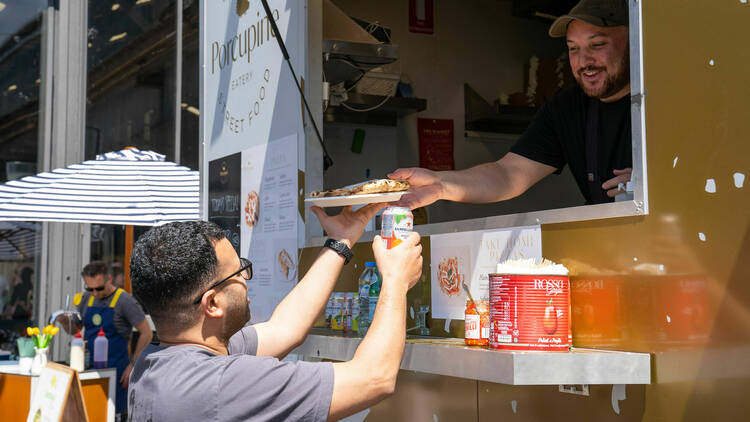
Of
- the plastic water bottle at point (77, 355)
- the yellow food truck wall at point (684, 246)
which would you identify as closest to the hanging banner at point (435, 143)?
the yellow food truck wall at point (684, 246)

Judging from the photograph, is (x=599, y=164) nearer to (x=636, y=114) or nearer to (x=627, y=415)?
(x=636, y=114)

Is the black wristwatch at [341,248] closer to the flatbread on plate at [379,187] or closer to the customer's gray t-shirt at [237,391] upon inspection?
the flatbread on plate at [379,187]

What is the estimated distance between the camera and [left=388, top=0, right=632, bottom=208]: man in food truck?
7.82 feet

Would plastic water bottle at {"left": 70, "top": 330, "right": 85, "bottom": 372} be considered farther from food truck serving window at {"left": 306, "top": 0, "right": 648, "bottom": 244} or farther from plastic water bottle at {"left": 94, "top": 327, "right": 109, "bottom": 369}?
food truck serving window at {"left": 306, "top": 0, "right": 648, "bottom": 244}

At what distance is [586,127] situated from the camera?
2.61m

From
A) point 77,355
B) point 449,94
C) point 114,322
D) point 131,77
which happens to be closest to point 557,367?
point 449,94

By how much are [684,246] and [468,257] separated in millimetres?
724

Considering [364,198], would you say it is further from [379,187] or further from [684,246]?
[684,246]

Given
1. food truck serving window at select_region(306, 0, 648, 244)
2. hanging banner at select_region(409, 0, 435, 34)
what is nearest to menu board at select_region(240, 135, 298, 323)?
food truck serving window at select_region(306, 0, 648, 244)

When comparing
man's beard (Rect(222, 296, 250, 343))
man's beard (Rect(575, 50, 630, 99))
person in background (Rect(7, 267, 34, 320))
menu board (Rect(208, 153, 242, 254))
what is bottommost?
person in background (Rect(7, 267, 34, 320))

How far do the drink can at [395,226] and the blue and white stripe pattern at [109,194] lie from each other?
354 centimetres

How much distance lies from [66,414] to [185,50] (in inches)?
234

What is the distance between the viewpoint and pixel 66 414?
12.1ft

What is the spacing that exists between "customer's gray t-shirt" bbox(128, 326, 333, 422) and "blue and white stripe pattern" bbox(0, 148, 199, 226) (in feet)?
12.1
